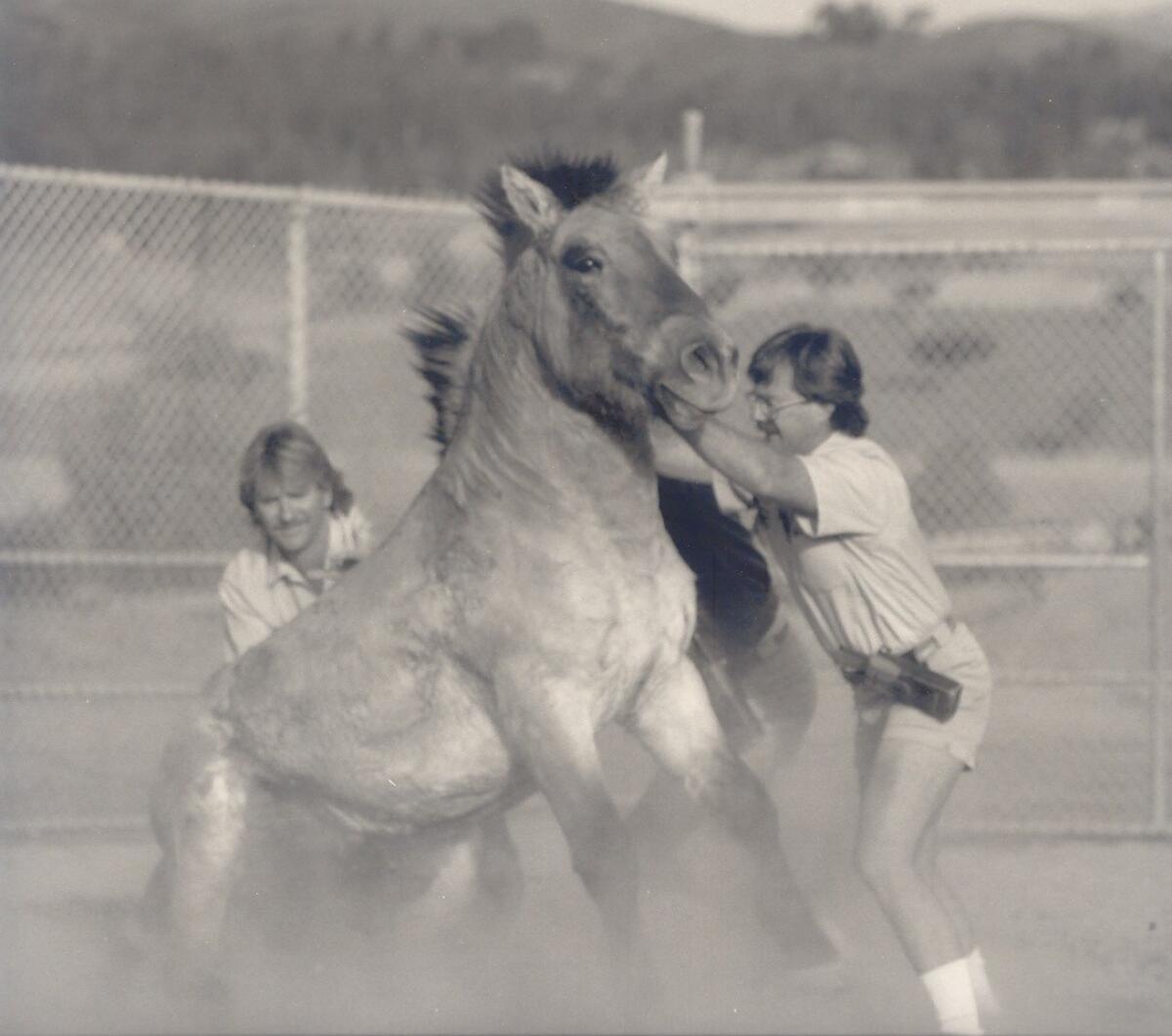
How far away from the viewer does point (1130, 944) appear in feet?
18.9

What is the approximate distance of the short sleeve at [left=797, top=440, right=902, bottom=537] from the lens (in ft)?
15.1

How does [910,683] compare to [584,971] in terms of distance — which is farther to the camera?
[584,971]

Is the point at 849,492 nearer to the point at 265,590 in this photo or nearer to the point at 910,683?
the point at 910,683

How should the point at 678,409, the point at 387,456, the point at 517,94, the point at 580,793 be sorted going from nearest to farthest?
the point at 678,409 → the point at 580,793 → the point at 387,456 → the point at 517,94

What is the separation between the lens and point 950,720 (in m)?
4.67

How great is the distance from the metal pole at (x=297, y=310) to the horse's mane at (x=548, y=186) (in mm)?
2713

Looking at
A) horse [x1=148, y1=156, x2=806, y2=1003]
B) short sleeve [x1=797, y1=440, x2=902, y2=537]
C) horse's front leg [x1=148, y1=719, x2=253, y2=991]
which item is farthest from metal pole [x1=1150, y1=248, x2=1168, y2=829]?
horse's front leg [x1=148, y1=719, x2=253, y2=991]

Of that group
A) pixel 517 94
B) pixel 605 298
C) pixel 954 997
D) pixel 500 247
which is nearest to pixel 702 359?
pixel 605 298

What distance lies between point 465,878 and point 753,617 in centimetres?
104

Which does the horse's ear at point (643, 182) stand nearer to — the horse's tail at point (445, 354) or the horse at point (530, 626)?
the horse at point (530, 626)

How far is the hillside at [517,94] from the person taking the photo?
1881 inches

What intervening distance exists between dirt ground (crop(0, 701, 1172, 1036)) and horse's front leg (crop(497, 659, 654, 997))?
0.56 ft

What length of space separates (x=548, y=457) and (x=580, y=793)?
2.56 feet

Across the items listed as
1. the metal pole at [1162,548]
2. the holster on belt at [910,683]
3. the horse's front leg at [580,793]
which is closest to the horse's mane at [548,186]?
the horse's front leg at [580,793]
